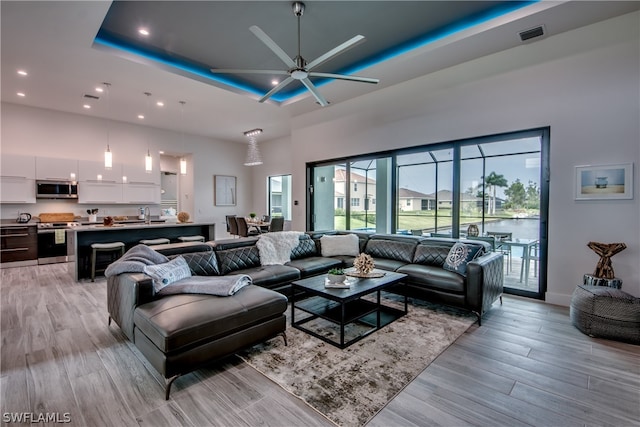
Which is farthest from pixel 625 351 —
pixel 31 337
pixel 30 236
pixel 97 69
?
pixel 30 236

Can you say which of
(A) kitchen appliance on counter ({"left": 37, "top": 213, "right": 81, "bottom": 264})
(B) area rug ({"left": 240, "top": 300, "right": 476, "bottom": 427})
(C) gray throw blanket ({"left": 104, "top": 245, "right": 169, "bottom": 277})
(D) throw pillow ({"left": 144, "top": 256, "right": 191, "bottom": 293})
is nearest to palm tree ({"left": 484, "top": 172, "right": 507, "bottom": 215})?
(B) area rug ({"left": 240, "top": 300, "right": 476, "bottom": 427})

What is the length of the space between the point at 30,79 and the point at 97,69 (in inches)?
60.3

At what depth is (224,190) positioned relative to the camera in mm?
9477

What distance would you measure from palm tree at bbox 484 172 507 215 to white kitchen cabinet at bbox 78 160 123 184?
8.22 m

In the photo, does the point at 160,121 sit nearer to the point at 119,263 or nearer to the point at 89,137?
the point at 89,137

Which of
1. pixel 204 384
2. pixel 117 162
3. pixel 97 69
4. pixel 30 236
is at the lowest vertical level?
pixel 204 384

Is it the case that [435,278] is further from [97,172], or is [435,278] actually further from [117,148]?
[117,148]

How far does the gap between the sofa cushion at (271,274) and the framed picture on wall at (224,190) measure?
599 centimetres

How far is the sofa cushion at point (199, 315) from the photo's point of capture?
2008mm

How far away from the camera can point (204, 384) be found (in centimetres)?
212

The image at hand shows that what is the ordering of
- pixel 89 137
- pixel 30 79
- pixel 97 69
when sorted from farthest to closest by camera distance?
pixel 89 137 → pixel 30 79 → pixel 97 69

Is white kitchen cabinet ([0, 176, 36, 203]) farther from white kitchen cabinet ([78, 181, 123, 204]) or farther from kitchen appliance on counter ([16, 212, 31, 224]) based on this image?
white kitchen cabinet ([78, 181, 123, 204])

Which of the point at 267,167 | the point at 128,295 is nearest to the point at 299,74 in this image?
the point at 128,295

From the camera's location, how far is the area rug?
6.36ft
